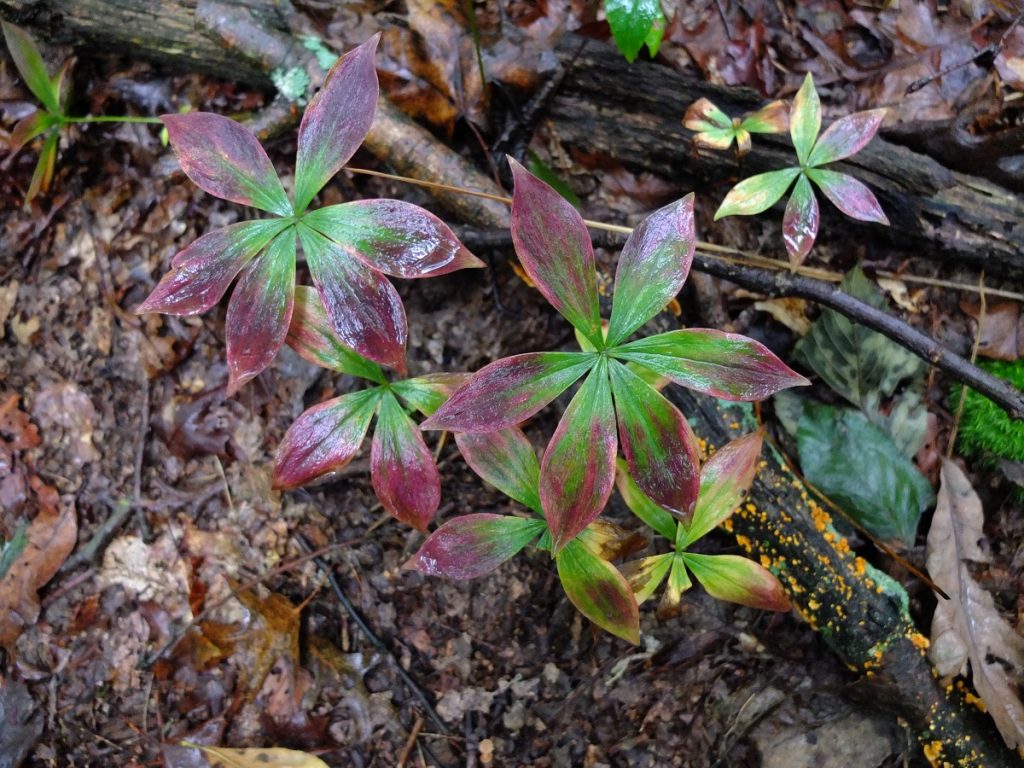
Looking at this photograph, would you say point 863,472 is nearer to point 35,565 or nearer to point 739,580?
point 739,580

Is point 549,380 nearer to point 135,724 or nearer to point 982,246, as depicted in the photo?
point 982,246

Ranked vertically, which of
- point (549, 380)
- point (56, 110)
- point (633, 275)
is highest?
point (56, 110)

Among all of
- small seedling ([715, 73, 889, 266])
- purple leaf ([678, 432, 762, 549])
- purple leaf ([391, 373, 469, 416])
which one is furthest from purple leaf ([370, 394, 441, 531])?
small seedling ([715, 73, 889, 266])

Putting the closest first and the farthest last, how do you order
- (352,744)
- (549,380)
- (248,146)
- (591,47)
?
(549,380) → (248,146) → (352,744) → (591,47)

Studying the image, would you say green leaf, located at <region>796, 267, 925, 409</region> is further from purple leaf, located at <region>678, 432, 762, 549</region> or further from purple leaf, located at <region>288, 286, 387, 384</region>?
purple leaf, located at <region>288, 286, 387, 384</region>

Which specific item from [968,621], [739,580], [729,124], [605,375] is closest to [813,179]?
[729,124]

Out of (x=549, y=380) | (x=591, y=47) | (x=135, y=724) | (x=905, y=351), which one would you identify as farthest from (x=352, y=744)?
(x=591, y=47)

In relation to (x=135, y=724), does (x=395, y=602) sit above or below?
above
